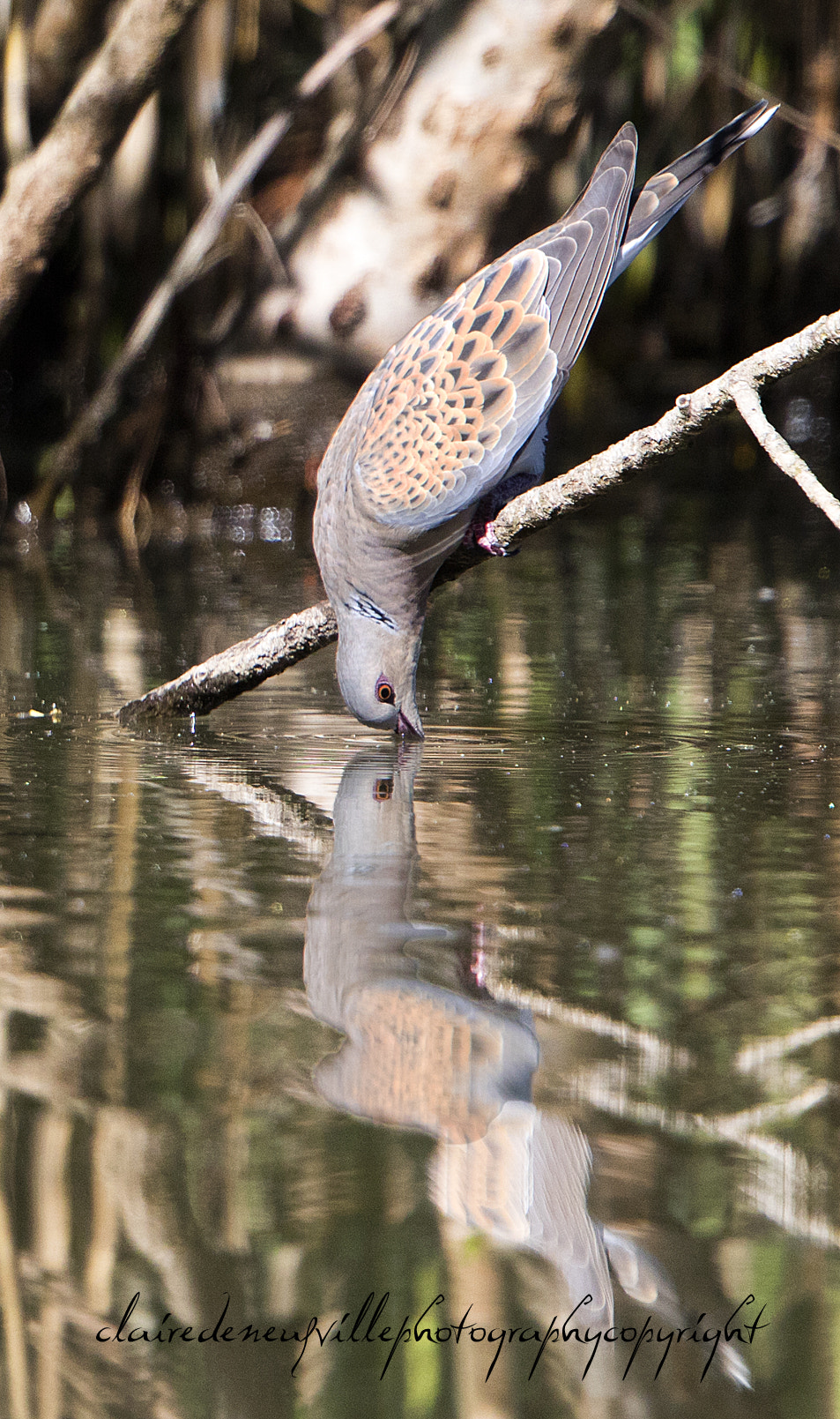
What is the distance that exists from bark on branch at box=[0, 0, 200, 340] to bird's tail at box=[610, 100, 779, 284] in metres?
2.96

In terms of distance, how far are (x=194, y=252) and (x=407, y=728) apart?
14.1ft

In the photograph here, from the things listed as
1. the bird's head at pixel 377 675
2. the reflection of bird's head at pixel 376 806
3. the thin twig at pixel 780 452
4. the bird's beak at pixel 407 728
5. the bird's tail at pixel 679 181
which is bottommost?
the reflection of bird's head at pixel 376 806

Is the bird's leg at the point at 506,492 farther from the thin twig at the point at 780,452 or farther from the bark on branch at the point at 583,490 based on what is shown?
the thin twig at the point at 780,452

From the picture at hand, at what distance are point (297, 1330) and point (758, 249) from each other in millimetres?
9874

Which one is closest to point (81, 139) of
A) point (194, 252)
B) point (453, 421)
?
point (194, 252)

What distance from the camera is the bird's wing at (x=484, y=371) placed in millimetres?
3850

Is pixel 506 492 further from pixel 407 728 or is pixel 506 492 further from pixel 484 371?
pixel 407 728

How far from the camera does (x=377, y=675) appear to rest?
3.75 m

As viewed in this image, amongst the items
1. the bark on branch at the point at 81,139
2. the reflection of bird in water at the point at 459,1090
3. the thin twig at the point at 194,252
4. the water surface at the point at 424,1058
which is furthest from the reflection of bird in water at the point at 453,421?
the thin twig at the point at 194,252

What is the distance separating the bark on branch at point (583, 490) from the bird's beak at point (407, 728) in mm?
284

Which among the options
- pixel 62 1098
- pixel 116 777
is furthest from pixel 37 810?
pixel 62 1098

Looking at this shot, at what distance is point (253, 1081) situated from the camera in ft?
6.68

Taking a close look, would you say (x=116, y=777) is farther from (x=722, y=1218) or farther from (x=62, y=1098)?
(x=722, y=1218)
